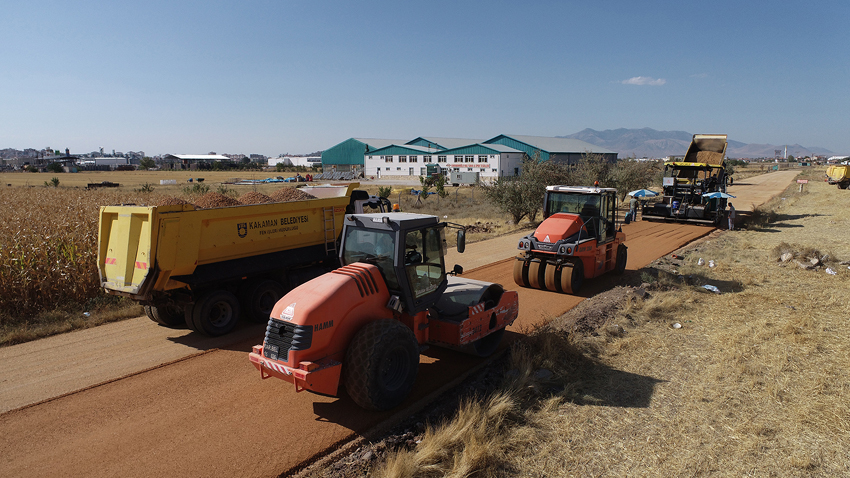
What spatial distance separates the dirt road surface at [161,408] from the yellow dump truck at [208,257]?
0.63m

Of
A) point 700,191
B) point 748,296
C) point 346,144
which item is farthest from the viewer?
point 346,144

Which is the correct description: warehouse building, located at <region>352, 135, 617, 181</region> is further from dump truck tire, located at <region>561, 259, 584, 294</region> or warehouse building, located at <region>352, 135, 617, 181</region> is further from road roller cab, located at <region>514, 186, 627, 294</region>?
dump truck tire, located at <region>561, 259, 584, 294</region>

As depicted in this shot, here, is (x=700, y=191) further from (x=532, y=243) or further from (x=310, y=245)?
(x=310, y=245)

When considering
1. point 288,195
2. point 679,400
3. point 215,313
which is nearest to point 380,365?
point 679,400

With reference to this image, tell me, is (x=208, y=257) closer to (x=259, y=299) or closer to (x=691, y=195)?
(x=259, y=299)

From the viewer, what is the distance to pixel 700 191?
24203 mm

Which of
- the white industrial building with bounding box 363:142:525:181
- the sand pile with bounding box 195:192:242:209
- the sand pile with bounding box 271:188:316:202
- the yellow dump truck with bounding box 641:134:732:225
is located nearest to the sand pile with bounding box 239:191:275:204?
the sand pile with bounding box 195:192:242:209

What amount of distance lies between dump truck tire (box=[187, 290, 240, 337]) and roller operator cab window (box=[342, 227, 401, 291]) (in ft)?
12.2

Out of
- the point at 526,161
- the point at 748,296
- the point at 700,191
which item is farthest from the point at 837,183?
the point at 748,296

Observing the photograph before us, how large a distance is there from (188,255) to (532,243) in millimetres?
7587

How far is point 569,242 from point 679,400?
5607mm

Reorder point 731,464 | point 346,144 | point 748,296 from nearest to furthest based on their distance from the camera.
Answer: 1. point 731,464
2. point 748,296
3. point 346,144

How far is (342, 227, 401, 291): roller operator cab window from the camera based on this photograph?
6480mm

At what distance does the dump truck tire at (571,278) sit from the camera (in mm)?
11562
